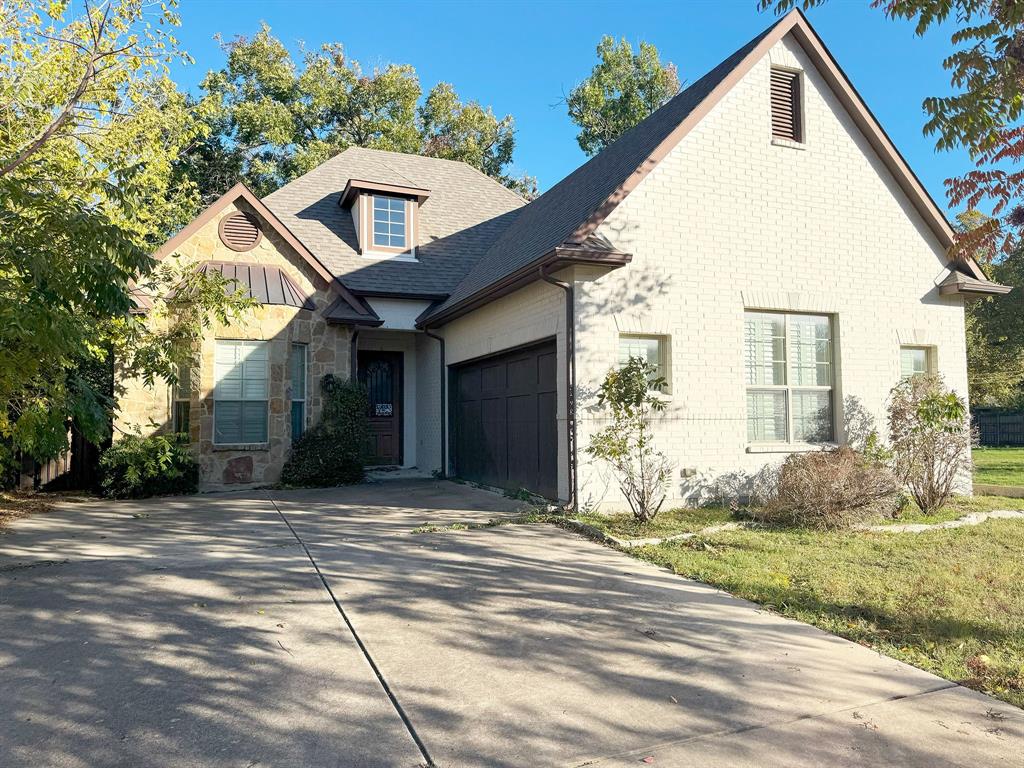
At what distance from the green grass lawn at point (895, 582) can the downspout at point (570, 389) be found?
2.16 ft

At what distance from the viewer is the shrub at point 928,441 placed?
30.9 ft

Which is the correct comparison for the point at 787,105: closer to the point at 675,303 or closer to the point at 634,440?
the point at 675,303

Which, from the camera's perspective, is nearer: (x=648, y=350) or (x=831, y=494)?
(x=831, y=494)

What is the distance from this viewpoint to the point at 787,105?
1059 centimetres

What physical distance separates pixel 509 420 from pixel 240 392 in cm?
498

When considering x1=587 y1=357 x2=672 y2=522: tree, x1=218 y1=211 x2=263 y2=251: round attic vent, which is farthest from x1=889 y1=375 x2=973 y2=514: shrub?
x1=218 y1=211 x2=263 y2=251: round attic vent

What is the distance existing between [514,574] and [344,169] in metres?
14.1

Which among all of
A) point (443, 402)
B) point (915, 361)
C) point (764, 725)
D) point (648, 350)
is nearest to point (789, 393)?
point (648, 350)

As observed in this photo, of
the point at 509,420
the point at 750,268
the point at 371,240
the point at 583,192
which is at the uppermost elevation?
the point at 371,240

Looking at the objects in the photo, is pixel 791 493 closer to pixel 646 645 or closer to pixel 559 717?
pixel 646 645

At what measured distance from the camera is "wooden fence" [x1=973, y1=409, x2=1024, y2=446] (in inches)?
1128

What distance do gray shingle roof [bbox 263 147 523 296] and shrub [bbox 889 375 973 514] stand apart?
8.72 m

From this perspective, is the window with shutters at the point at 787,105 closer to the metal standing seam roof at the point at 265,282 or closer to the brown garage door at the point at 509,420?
the brown garage door at the point at 509,420

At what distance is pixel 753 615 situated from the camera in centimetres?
505
